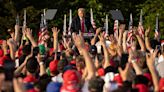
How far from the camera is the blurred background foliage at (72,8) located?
3859 centimetres

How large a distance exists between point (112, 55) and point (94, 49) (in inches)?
21.5

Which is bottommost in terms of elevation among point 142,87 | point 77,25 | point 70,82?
point 77,25

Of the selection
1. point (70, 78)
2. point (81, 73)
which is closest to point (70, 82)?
point (70, 78)

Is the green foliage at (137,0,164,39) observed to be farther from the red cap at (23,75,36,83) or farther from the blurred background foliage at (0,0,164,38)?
the red cap at (23,75,36,83)

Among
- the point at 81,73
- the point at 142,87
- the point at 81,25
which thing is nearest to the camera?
the point at 142,87

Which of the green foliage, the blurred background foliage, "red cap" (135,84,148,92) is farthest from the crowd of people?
the green foliage

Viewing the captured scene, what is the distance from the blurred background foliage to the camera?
38.6 m

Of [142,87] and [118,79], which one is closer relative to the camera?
[142,87]

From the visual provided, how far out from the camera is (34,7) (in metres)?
39.9

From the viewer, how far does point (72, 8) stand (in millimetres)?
41312

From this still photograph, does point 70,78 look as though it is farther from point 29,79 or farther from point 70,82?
point 29,79

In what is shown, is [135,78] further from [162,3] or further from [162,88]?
[162,3]

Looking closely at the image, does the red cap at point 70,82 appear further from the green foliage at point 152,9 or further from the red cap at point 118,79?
the green foliage at point 152,9

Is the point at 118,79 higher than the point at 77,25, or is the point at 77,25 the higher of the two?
A: the point at 118,79
